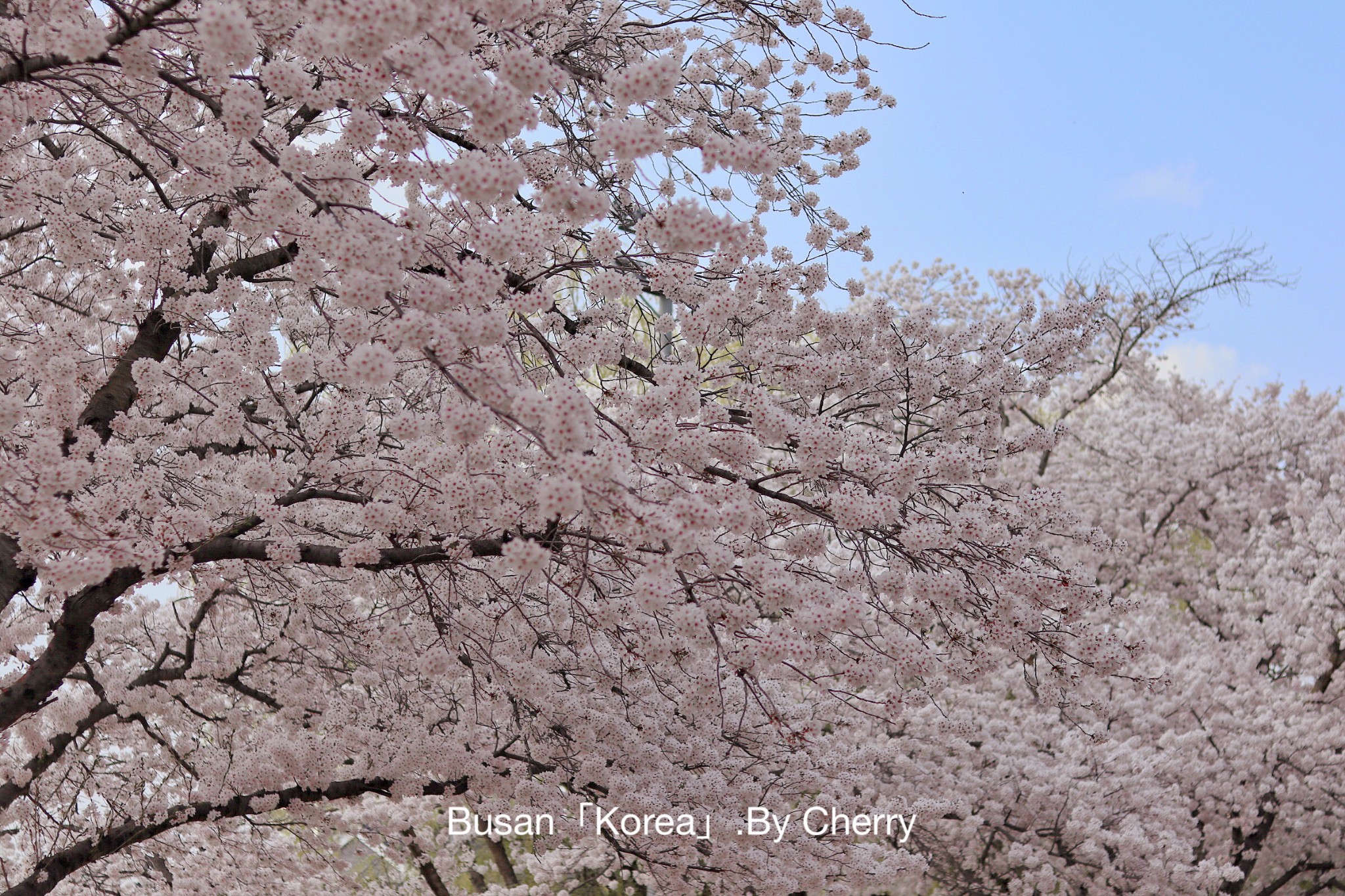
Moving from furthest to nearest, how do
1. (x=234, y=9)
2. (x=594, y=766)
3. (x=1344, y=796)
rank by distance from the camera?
(x=1344, y=796), (x=594, y=766), (x=234, y=9)

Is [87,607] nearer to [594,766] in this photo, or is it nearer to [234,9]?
[594,766]

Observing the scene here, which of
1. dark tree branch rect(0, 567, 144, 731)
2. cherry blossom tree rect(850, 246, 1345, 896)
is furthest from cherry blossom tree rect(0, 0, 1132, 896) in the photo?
cherry blossom tree rect(850, 246, 1345, 896)

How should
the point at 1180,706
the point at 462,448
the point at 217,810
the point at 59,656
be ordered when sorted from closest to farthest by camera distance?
the point at 462,448 → the point at 59,656 → the point at 217,810 → the point at 1180,706

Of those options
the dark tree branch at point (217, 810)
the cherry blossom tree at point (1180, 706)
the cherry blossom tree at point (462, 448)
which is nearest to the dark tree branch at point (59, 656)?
the cherry blossom tree at point (462, 448)

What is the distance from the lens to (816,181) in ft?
21.1

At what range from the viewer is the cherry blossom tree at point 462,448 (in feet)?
10.1

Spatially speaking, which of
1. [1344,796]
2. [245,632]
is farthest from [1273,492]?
[245,632]

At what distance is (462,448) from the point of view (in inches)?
156

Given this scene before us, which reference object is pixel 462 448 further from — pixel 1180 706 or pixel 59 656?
pixel 1180 706

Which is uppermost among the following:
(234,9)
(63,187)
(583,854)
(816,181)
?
(816,181)

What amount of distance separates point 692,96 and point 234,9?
11.5 feet

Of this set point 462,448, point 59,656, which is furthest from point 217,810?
point 462,448

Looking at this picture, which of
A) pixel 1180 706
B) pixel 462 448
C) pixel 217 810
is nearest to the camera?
pixel 462 448

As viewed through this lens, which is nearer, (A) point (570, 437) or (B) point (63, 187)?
(A) point (570, 437)
